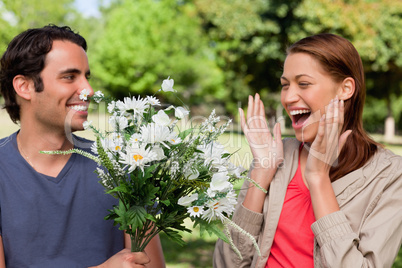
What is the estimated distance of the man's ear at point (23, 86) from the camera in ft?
7.89

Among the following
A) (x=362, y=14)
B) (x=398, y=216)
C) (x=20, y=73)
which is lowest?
(x=398, y=216)

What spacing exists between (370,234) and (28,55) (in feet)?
6.69

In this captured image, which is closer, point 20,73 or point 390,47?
→ point 20,73

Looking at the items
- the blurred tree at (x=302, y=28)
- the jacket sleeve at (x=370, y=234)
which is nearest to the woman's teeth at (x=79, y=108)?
the jacket sleeve at (x=370, y=234)

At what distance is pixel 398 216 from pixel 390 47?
21.7 m

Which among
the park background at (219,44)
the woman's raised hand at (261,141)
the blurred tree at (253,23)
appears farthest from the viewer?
the blurred tree at (253,23)

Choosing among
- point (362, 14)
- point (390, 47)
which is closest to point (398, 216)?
point (362, 14)

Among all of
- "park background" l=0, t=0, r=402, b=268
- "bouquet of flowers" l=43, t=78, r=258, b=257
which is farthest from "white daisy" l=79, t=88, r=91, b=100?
"park background" l=0, t=0, r=402, b=268

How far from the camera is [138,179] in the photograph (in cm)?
186

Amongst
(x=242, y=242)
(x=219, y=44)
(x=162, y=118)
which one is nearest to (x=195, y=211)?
(x=162, y=118)

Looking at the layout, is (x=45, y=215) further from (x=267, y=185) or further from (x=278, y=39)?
(x=278, y=39)

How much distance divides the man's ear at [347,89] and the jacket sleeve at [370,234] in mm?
474

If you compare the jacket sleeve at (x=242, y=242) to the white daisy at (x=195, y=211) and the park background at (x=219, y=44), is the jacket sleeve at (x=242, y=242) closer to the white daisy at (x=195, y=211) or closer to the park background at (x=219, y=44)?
the white daisy at (x=195, y=211)

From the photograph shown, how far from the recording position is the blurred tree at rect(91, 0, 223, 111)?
31797 millimetres
